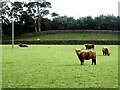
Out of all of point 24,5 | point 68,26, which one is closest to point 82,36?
point 68,26

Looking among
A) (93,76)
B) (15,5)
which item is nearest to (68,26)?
(15,5)

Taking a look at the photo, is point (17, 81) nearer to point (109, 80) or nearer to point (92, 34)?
point (109, 80)

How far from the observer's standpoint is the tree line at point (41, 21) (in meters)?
102

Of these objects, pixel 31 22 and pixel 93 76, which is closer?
pixel 93 76

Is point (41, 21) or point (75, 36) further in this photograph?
point (41, 21)

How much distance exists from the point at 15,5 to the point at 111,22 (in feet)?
95.8

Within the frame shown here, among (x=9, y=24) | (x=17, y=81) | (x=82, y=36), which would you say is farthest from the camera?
(x=9, y=24)

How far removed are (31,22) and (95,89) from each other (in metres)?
94.3

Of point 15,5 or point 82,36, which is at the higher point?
point 15,5

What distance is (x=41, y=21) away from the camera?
107m

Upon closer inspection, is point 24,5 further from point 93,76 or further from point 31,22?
point 93,76

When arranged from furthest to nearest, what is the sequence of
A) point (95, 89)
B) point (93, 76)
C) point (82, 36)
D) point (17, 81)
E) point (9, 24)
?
1. point (9, 24)
2. point (82, 36)
3. point (93, 76)
4. point (17, 81)
5. point (95, 89)

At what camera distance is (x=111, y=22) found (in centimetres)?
10294

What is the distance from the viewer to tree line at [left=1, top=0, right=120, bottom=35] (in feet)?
335
